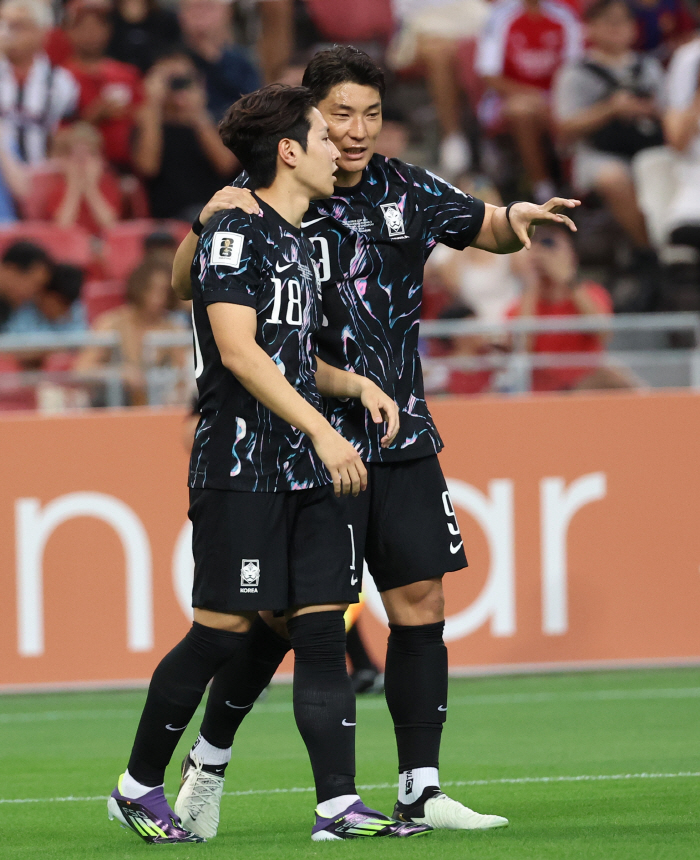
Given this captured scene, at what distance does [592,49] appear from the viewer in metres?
12.4

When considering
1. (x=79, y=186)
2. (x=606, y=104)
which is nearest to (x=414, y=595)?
(x=79, y=186)

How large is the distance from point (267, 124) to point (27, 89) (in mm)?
8666

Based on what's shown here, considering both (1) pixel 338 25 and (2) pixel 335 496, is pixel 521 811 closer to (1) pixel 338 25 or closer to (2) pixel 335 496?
(2) pixel 335 496

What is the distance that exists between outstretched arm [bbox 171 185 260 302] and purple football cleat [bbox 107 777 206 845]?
1398 mm

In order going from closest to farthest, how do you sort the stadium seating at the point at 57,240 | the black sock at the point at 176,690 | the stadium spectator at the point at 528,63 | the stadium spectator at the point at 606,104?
1. the black sock at the point at 176,690
2. the stadium seating at the point at 57,240
3. the stadium spectator at the point at 606,104
4. the stadium spectator at the point at 528,63

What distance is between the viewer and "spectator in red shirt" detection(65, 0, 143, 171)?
1230 cm

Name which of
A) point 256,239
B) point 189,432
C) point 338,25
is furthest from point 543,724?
point 338,25

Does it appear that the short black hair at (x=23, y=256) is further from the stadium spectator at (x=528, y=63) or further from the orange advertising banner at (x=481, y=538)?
the stadium spectator at (x=528, y=63)

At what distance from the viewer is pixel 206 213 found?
3.98 metres

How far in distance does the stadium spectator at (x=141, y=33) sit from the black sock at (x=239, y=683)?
31.2 feet

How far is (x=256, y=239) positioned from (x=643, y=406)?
4.81 meters

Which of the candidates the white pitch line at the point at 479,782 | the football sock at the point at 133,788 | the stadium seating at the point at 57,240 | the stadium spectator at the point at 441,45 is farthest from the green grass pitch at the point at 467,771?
the stadium spectator at the point at 441,45

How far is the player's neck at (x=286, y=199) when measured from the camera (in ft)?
13.0

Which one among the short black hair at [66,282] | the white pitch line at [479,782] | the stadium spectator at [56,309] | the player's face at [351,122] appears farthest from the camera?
the short black hair at [66,282]
